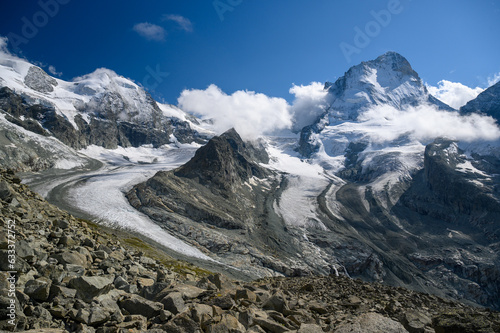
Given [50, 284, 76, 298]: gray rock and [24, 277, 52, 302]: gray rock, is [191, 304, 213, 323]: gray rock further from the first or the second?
[24, 277, 52, 302]: gray rock

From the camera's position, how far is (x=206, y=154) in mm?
161375

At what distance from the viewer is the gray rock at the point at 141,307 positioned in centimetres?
1056

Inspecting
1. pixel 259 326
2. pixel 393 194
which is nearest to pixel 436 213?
pixel 393 194

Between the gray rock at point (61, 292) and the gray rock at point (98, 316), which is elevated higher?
the gray rock at point (61, 292)

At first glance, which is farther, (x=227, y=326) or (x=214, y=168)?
(x=214, y=168)

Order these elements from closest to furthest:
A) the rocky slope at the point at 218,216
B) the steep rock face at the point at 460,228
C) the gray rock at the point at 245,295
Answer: the gray rock at the point at 245,295 → the rocky slope at the point at 218,216 → the steep rock face at the point at 460,228

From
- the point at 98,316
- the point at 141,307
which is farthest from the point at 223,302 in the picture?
the point at 98,316

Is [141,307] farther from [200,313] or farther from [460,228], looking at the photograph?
[460,228]

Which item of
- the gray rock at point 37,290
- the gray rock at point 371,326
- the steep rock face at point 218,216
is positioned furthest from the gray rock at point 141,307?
the steep rock face at point 218,216

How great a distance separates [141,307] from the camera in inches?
420

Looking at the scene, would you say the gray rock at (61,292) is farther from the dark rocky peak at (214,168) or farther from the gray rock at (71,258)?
the dark rocky peak at (214,168)

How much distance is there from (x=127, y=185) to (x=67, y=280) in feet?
417

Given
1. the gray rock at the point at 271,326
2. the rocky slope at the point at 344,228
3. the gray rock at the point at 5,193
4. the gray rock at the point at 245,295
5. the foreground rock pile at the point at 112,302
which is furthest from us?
the rocky slope at the point at 344,228

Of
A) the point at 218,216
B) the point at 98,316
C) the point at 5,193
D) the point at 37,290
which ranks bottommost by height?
the point at 218,216
